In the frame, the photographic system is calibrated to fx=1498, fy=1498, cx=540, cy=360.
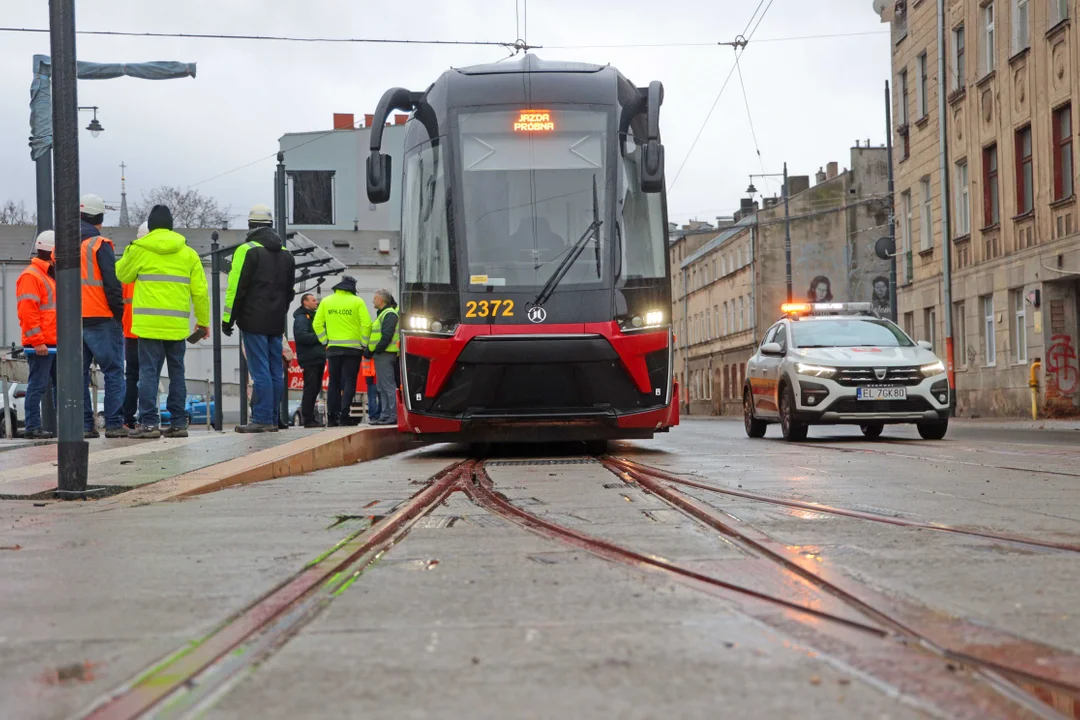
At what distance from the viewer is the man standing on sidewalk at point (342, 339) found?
18766mm

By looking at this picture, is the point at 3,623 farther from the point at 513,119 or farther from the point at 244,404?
the point at 244,404

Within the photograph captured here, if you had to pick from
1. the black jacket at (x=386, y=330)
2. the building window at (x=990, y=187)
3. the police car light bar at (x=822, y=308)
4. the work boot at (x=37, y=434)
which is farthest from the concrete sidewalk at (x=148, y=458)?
the building window at (x=990, y=187)

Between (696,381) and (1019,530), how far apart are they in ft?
269

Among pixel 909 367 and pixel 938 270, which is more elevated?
pixel 938 270

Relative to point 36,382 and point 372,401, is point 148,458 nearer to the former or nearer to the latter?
point 36,382

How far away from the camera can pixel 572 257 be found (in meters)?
12.9

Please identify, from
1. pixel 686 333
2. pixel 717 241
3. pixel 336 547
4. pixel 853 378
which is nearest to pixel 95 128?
pixel 853 378

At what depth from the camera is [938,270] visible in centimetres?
3541

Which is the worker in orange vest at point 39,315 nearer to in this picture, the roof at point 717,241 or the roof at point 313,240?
the roof at point 313,240

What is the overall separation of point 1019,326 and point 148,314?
71.2ft

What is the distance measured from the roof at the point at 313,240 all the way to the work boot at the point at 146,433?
2004 inches

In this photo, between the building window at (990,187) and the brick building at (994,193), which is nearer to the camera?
the brick building at (994,193)

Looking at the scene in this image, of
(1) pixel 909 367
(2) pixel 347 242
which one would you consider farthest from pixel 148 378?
(2) pixel 347 242

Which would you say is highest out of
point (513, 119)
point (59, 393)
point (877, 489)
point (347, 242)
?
point (347, 242)
